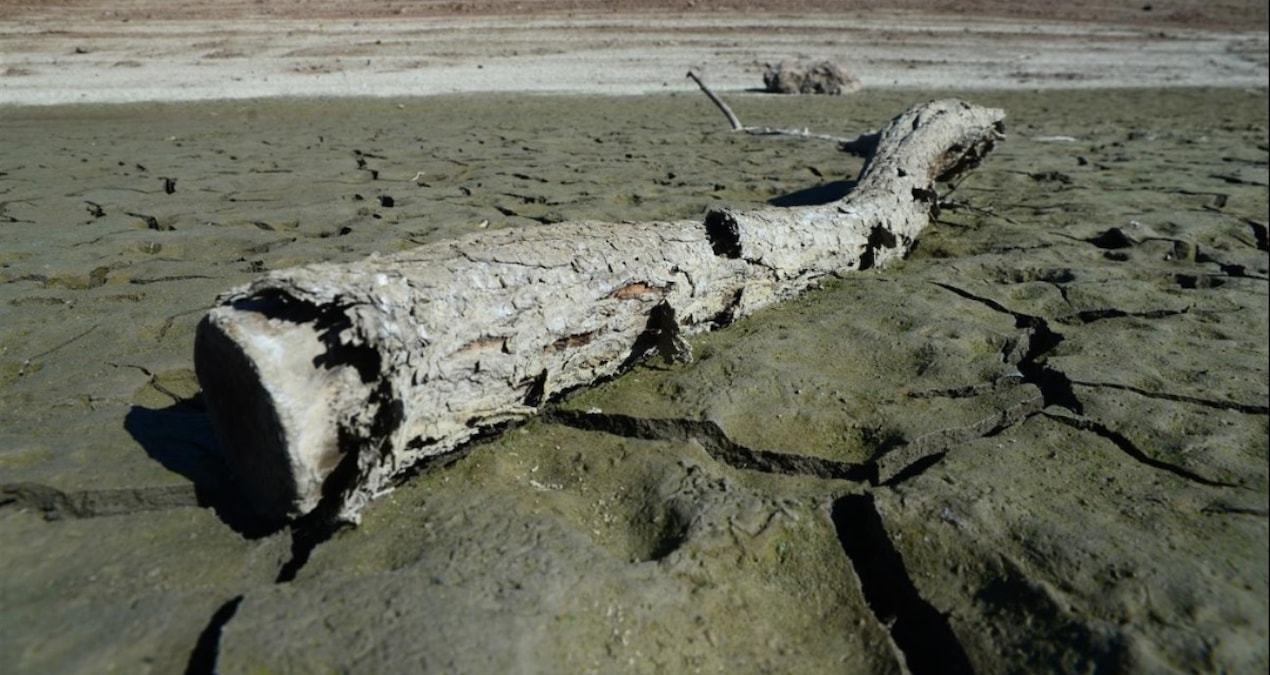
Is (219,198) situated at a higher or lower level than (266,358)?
lower

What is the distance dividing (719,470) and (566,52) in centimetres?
1172

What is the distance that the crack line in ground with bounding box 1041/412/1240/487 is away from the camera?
1986mm

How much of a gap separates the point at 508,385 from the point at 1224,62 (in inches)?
575

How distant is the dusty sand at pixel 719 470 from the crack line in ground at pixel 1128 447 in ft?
0.04

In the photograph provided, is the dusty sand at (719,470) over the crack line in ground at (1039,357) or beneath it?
over

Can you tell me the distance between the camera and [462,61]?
12.0m

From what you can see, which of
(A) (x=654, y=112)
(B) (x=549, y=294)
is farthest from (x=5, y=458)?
(A) (x=654, y=112)

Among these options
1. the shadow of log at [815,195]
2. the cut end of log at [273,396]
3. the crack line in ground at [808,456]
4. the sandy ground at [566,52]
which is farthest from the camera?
the sandy ground at [566,52]

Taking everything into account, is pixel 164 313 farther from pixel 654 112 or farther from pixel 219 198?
pixel 654 112

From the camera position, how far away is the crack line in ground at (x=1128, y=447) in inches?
78.2

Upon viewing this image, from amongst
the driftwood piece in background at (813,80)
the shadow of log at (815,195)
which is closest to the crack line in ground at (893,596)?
the shadow of log at (815,195)

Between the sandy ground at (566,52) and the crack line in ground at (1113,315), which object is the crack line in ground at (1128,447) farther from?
the sandy ground at (566,52)

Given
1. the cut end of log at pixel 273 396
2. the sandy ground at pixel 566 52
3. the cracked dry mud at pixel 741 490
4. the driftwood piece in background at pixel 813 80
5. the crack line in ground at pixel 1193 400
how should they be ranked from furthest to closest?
the driftwood piece in background at pixel 813 80
the sandy ground at pixel 566 52
the crack line in ground at pixel 1193 400
the cut end of log at pixel 273 396
the cracked dry mud at pixel 741 490

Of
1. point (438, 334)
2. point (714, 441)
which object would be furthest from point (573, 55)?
point (438, 334)
